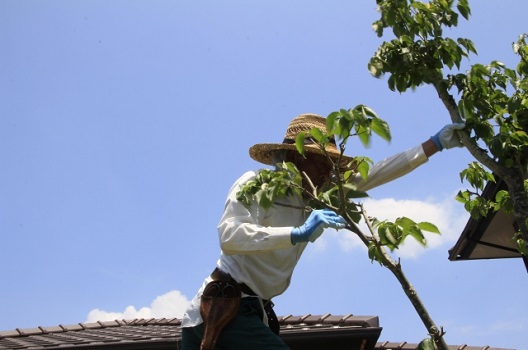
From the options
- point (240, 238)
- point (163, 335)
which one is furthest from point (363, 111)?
point (163, 335)

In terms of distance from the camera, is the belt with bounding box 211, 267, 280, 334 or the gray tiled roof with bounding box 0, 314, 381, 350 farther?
the gray tiled roof with bounding box 0, 314, 381, 350

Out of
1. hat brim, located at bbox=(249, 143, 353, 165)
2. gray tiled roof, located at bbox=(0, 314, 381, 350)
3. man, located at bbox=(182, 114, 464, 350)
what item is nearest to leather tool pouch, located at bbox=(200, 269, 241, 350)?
man, located at bbox=(182, 114, 464, 350)

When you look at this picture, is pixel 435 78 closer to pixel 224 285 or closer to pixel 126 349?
pixel 224 285

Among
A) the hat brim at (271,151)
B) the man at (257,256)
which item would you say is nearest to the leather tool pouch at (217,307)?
the man at (257,256)

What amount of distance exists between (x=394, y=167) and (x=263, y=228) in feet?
2.31

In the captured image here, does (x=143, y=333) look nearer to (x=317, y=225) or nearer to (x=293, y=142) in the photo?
(x=293, y=142)

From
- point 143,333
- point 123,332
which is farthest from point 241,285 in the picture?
point 123,332

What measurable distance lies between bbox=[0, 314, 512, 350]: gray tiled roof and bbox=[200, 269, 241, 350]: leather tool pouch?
141 centimetres

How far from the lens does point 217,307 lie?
327cm

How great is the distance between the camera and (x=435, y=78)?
3.25 meters

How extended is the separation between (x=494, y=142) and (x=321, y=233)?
77 cm

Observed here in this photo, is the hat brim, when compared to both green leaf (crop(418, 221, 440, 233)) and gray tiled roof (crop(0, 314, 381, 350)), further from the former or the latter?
gray tiled roof (crop(0, 314, 381, 350))

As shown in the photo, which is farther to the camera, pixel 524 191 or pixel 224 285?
pixel 224 285

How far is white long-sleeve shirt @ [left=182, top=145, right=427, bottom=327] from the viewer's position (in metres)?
3.20
